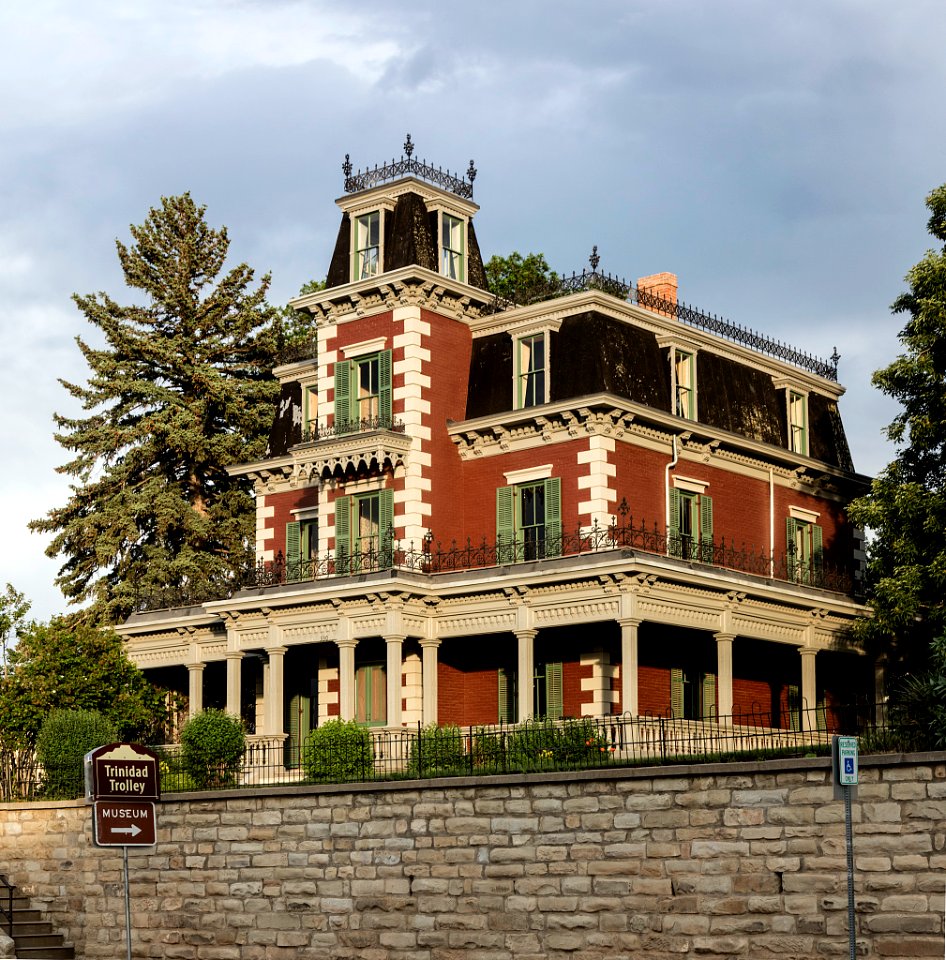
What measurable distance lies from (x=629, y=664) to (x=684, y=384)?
30.8 ft

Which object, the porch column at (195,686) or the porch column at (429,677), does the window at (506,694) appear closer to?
the porch column at (429,677)

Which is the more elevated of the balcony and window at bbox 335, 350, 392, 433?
window at bbox 335, 350, 392, 433

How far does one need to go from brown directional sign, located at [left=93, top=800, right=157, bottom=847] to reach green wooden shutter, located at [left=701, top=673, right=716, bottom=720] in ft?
61.4

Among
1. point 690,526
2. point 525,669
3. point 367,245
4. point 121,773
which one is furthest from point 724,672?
point 121,773

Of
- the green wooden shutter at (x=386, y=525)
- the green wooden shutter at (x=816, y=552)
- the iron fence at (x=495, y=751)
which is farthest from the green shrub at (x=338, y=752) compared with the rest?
the green wooden shutter at (x=816, y=552)

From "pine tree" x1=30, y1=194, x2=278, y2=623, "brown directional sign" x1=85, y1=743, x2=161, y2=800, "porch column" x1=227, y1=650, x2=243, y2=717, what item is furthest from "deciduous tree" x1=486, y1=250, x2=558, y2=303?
"brown directional sign" x1=85, y1=743, x2=161, y2=800

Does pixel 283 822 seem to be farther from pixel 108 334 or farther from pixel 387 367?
pixel 108 334

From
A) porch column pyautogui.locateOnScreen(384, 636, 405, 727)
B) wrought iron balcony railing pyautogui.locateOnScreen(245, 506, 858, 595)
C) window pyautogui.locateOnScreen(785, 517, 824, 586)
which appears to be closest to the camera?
porch column pyautogui.locateOnScreen(384, 636, 405, 727)

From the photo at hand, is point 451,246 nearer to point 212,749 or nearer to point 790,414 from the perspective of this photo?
point 790,414

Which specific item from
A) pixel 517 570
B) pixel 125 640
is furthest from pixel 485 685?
pixel 125 640

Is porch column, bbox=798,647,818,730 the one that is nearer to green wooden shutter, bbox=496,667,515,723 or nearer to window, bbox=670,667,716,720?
window, bbox=670,667,716,720

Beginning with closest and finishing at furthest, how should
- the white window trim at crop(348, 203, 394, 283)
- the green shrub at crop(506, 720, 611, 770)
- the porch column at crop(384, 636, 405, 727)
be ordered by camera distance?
the green shrub at crop(506, 720, 611, 770) → the porch column at crop(384, 636, 405, 727) → the white window trim at crop(348, 203, 394, 283)

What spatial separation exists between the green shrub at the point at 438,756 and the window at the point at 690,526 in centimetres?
1034

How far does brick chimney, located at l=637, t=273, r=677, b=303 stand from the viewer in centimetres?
4562
